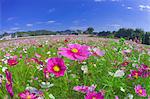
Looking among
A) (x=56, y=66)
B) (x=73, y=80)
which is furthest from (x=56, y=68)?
(x=73, y=80)

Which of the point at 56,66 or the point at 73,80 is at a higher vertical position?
the point at 56,66

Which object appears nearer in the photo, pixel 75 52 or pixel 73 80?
pixel 75 52

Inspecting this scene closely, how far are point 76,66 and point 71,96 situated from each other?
0.46 metres

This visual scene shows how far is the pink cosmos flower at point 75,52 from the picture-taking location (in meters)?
1.08

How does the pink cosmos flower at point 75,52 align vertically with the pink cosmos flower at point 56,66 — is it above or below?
above

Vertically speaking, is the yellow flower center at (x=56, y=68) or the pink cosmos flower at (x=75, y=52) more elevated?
the pink cosmos flower at (x=75, y=52)

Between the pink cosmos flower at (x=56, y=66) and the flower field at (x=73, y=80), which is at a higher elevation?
the pink cosmos flower at (x=56, y=66)

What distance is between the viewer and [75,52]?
1126 millimetres

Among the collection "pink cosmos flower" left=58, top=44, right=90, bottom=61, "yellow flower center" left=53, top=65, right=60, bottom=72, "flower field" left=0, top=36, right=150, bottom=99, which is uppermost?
"pink cosmos flower" left=58, top=44, right=90, bottom=61

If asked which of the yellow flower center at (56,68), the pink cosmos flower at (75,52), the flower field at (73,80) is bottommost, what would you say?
the flower field at (73,80)

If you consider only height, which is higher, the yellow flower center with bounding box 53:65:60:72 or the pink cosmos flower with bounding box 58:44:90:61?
the pink cosmos flower with bounding box 58:44:90:61

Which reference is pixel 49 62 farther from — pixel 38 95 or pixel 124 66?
pixel 124 66

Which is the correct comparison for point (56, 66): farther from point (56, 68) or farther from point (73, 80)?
point (73, 80)

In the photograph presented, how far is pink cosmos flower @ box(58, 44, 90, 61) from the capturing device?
1.08 metres
